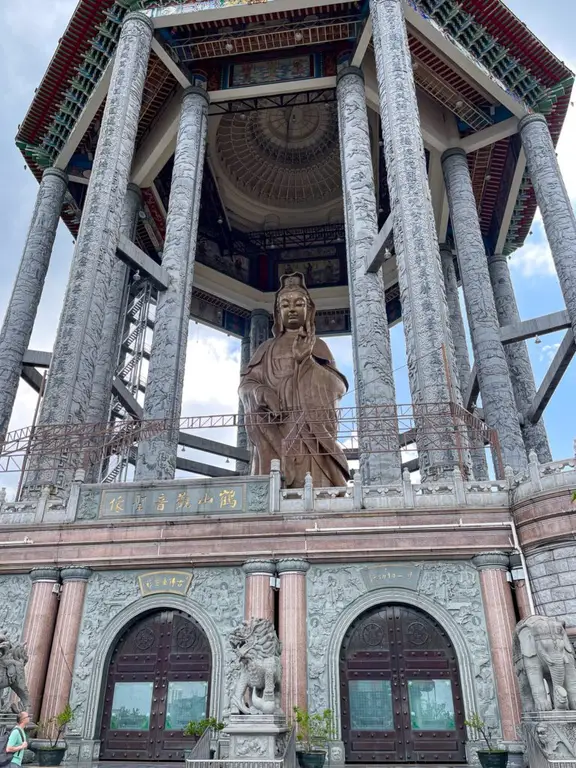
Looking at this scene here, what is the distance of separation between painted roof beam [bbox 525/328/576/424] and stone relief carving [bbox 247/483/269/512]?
12.1m

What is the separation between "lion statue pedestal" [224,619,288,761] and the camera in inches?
339

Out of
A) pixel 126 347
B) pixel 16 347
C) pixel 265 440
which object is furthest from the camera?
pixel 126 347

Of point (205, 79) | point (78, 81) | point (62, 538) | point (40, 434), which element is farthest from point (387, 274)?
point (62, 538)

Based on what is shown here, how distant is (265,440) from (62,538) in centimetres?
646

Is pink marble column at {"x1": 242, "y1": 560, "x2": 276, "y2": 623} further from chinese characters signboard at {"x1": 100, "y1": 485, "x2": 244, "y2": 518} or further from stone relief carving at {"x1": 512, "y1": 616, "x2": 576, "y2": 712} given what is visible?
stone relief carving at {"x1": 512, "y1": 616, "x2": 576, "y2": 712}

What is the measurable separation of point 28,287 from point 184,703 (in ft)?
52.4

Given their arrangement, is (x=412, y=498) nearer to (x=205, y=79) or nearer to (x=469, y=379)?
(x=469, y=379)

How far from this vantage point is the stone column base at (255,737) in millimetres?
8539

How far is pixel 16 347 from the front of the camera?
68.3 feet

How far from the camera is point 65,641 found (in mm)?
11188

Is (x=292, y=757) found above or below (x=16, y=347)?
below

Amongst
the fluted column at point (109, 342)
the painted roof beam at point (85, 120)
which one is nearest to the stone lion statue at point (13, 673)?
the fluted column at point (109, 342)

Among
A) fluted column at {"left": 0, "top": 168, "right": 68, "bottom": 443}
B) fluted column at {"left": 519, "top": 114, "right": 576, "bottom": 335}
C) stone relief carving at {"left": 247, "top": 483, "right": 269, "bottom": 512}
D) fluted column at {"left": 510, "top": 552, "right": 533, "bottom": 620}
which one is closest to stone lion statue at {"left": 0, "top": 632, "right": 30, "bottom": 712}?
stone relief carving at {"left": 247, "top": 483, "right": 269, "bottom": 512}

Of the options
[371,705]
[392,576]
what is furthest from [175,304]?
[371,705]
